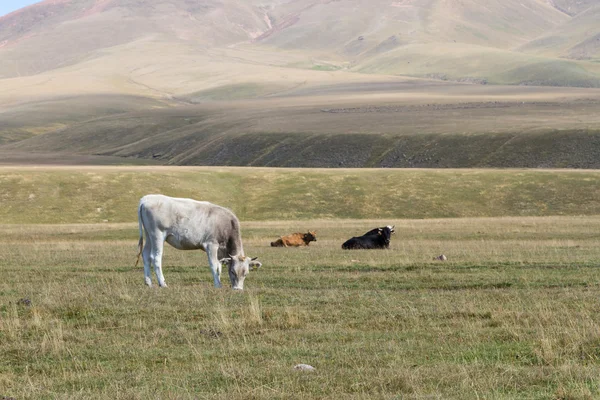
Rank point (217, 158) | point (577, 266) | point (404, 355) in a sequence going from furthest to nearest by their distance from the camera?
point (217, 158), point (577, 266), point (404, 355)

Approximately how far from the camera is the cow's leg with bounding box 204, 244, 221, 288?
2100cm

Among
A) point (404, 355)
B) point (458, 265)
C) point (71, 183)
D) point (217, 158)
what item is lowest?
point (217, 158)

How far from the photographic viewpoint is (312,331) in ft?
46.3

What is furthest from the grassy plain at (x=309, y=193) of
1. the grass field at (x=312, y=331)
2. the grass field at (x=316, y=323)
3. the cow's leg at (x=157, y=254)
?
the cow's leg at (x=157, y=254)

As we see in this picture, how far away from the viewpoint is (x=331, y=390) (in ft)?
33.8

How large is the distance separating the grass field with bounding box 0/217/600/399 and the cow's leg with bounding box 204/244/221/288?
0.98 meters

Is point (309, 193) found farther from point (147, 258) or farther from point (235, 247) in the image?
point (147, 258)

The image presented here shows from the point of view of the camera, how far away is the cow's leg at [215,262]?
827 inches

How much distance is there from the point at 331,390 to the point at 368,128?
132 meters

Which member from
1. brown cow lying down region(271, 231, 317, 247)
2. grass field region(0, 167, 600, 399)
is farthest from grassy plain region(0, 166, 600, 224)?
brown cow lying down region(271, 231, 317, 247)

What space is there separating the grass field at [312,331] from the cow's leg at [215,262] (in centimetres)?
98

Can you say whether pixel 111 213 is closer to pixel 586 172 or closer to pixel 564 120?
pixel 586 172

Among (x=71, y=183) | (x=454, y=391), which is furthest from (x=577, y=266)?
(x=71, y=183)

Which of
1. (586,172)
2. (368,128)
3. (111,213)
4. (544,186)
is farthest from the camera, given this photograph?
(368,128)
